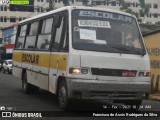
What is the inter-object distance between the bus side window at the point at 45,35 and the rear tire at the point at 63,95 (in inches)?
79.0

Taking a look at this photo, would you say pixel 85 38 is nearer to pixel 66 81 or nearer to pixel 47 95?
pixel 66 81

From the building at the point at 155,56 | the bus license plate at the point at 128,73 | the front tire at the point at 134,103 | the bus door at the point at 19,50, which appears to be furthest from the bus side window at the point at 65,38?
the building at the point at 155,56

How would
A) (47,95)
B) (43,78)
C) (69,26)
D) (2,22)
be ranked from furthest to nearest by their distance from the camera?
(2,22) < (47,95) < (43,78) < (69,26)

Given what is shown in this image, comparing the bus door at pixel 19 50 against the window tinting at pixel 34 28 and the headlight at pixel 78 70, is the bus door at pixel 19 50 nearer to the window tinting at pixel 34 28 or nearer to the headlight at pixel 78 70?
the window tinting at pixel 34 28

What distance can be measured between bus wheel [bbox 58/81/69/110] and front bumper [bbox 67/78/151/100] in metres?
0.34

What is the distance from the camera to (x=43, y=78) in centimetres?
1325

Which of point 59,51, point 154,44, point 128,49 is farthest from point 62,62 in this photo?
point 154,44

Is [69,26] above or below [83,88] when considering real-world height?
above

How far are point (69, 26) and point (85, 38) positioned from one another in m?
0.57

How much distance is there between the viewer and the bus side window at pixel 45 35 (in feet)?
42.9

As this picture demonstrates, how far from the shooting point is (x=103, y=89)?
1066 centimetres

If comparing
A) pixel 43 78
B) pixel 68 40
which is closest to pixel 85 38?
pixel 68 40

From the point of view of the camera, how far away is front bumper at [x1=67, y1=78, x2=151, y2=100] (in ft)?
34.6

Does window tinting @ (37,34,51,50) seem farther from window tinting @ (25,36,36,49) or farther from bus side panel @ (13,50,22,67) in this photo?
bus side panel @ (13,50,22,67)
